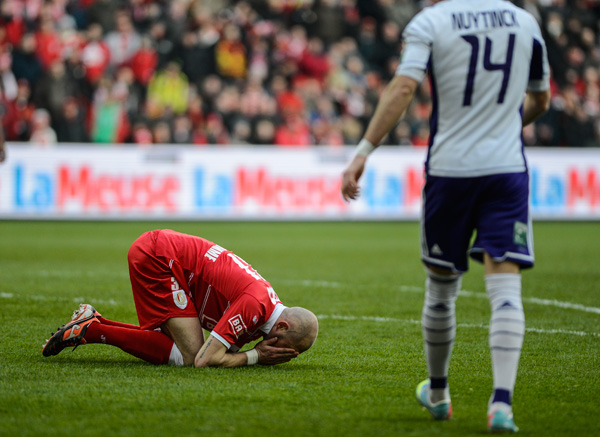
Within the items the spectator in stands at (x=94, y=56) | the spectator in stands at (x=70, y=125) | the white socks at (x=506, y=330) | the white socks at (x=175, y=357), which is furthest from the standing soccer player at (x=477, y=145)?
the spectator in stands at (x=94, y=56)

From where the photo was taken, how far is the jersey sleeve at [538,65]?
4.02m

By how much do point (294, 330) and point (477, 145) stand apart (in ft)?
5.98

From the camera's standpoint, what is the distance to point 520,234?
3850 millimetres

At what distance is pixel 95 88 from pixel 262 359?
14.6m

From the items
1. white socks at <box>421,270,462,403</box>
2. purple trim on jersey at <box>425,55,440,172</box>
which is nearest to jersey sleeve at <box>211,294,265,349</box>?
white socks at <box>421,270,462,403</box>

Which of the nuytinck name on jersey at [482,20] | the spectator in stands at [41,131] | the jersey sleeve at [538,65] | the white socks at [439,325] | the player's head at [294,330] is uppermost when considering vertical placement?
the nuytinck name on jersey at [482,20]

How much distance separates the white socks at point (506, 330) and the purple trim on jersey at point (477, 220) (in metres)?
0.12

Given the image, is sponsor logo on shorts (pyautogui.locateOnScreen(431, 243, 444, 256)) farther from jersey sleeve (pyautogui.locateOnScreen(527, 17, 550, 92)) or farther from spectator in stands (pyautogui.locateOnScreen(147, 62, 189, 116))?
spectator in stands (pyautogui.locateOnScreen(147, 62, 189, 116))

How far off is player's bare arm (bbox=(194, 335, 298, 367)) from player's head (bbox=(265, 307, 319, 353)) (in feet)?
0.15

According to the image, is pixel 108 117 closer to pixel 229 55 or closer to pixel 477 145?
pixel 229 55

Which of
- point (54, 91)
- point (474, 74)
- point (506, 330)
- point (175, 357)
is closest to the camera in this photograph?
point (506, 330)

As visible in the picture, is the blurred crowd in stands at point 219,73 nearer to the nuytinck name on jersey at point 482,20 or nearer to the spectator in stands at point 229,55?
the spectator in stands at point 229,55

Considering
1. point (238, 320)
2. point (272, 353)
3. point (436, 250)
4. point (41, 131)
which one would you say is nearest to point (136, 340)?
point (238, 320)

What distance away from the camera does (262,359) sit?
534 cm
